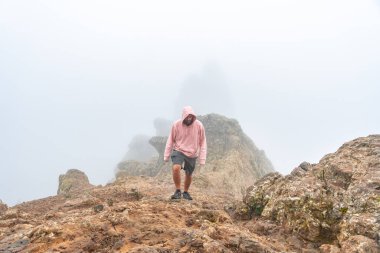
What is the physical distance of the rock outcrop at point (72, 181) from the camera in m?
41.3

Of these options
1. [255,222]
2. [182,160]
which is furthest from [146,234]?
[182,160]

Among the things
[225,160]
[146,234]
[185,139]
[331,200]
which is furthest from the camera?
[225,160]

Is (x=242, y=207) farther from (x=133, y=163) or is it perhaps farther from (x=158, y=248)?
(x=133, y=163)

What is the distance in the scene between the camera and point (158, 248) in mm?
9000

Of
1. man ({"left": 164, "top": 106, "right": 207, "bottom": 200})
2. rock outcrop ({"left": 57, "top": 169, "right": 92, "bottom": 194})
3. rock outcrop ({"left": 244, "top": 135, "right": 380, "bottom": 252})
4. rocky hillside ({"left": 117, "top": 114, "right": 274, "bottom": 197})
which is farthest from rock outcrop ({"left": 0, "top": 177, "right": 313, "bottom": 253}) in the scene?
rocky hillside ({"left": 117, "top": 114, "right": 274, "bottom": 197})

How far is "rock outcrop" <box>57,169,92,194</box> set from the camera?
4127 centimetres

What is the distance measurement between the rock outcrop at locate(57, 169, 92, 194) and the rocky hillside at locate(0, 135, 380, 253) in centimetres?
2608

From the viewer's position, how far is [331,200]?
41.4 ft

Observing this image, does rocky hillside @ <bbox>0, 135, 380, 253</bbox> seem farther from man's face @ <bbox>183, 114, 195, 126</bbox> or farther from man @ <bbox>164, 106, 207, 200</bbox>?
man's face @ <bbox>183, 114, 195, 126</bbox>

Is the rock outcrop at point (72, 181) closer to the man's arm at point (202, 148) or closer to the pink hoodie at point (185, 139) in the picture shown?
the pink hoodie at point (185, 139)

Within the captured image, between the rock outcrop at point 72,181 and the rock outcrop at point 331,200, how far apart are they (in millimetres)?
29206

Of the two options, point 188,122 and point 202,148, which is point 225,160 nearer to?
point 202,148

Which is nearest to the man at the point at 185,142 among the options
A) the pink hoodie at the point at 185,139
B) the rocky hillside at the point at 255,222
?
the pink hoodie at the point at 185,139

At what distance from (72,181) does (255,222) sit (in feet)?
108
